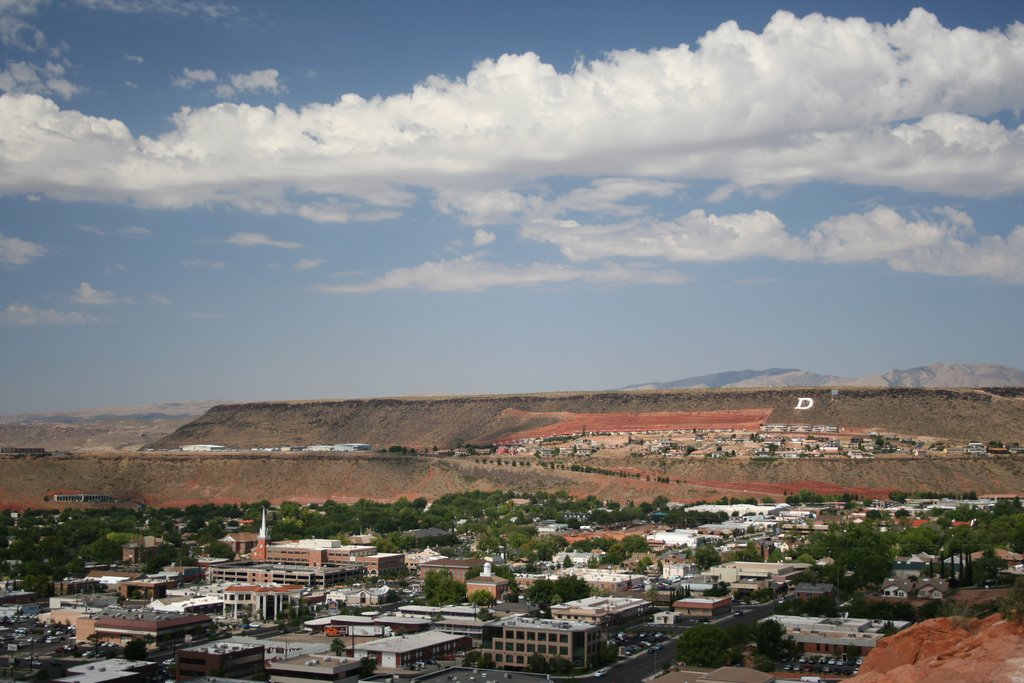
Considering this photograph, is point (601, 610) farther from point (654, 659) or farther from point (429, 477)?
point (429, 477)

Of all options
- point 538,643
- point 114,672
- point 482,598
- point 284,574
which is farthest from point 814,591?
point 114,672

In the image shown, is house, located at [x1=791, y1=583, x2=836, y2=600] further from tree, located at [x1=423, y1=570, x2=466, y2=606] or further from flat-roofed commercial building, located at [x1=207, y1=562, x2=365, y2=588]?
flat-roofed commercial building, located at [x1=207, y1=562, x2=365, y2=588]

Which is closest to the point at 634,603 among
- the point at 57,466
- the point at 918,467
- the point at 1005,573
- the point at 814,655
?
the point at 814,655

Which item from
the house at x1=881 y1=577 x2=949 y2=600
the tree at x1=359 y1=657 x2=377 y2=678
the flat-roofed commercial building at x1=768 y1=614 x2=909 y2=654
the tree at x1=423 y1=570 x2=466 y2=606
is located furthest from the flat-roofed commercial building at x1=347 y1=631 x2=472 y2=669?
the house at x1=881 y1=577 x2=949 y2=600

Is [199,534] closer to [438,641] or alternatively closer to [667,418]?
[438,641]

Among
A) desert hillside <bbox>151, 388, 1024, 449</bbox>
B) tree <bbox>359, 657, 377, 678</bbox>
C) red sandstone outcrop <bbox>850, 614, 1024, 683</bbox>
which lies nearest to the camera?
red sandstone outcrop <bbox>850, 614, 1024, 683</bbox>
